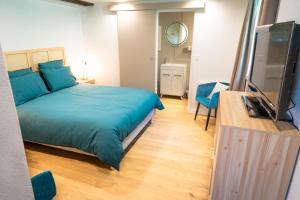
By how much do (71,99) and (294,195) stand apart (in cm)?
283

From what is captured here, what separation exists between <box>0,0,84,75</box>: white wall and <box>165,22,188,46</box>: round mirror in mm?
2169

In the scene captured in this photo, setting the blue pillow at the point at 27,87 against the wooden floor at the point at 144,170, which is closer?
the wooden floor at the point at 144,170

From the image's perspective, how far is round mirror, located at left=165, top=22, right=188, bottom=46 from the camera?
194 inches

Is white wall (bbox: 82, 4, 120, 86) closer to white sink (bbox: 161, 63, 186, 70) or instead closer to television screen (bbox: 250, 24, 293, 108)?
white sink (bbox: 161, 63, 186, 70)

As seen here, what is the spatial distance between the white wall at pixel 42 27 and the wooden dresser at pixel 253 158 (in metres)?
3.38

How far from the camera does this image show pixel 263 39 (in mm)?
1673

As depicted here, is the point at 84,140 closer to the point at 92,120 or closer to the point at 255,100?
the point at 92,120

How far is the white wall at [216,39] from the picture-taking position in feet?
11.1

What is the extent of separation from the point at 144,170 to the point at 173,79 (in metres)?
2.94

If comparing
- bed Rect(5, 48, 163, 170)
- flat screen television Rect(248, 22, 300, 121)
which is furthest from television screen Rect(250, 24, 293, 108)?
bed Rect(5, 48, 163, 170)

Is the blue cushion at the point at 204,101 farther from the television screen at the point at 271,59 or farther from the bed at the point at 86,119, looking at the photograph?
the television screen at the point at 271,59

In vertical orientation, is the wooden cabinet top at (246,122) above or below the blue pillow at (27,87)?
above

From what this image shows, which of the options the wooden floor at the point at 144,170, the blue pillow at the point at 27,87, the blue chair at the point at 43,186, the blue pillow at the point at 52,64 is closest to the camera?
the blue chair at the point at 43,186

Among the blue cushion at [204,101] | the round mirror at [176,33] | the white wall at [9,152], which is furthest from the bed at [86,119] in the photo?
the round mirror at [176,33]
